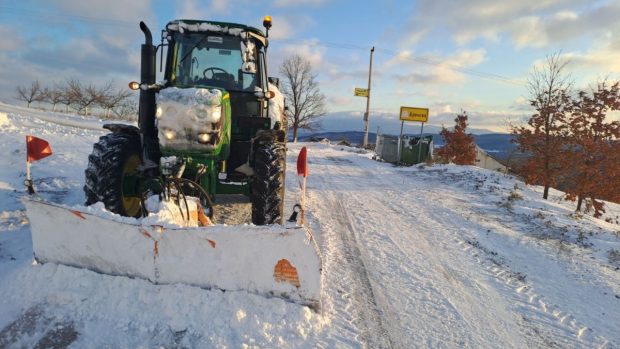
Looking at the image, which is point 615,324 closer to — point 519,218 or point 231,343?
point 231,343

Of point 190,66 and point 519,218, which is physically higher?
point 190,66

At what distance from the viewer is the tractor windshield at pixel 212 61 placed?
18.6ft

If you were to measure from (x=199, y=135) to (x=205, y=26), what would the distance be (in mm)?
2080

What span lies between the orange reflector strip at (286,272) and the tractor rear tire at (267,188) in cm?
156

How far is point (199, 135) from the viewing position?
4430 millimetres

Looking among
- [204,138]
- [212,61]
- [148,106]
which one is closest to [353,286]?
[204,138]

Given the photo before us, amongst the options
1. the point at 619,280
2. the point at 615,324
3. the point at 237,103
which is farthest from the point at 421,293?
the point at 237,103

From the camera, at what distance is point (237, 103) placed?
580cm

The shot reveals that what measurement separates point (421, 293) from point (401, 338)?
37.9 inches

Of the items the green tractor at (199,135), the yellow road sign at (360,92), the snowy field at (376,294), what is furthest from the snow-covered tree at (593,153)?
the yellow road sign at (360,92)

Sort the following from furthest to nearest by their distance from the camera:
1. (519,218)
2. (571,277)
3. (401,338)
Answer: (519,218)
(571,277)
(401,338)

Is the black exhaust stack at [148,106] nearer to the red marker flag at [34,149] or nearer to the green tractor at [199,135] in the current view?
the green tractor at [199,135]

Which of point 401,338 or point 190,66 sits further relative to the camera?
point 190,66

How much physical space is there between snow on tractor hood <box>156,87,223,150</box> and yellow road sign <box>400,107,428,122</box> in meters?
18.0
